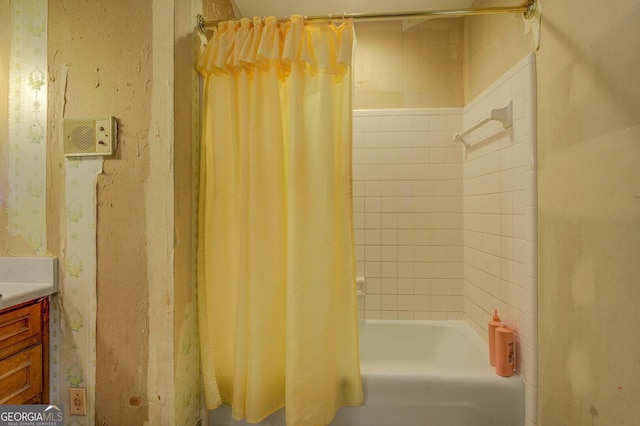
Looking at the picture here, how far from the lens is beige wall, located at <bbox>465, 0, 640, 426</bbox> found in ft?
2.74

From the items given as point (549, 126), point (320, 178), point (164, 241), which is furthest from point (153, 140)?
point (549, 126)

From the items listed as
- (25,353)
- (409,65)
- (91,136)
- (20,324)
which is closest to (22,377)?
(25,353)

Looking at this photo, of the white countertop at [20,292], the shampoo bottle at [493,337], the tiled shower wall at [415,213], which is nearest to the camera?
the white countertop at [20,292]

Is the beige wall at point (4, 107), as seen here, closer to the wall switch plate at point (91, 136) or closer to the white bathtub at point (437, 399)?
the wall switch plate at point (91, 136)

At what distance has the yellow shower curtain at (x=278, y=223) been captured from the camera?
1.23 meters

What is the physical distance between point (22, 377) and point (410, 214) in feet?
6.27

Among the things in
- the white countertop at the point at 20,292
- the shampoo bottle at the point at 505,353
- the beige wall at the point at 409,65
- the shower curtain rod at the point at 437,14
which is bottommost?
the shampoo bottle at the point at 505,353

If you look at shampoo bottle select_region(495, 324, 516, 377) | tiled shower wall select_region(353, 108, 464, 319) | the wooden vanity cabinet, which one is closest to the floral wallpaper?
the wooden vanity cabinet

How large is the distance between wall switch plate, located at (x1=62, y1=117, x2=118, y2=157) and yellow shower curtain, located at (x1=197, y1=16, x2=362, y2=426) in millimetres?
330

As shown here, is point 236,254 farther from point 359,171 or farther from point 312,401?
point 359,171

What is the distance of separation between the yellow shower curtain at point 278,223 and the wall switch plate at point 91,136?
330 mm

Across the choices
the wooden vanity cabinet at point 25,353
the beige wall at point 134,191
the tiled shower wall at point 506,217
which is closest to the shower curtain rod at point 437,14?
the tiled shower wall at point 506,217

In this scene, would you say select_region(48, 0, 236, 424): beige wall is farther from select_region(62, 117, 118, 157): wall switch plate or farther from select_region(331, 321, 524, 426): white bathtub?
select_region(331, 321, 524, 426): white bathtub

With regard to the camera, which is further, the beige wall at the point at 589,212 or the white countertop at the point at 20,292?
the white countertop at the point at 20,292
